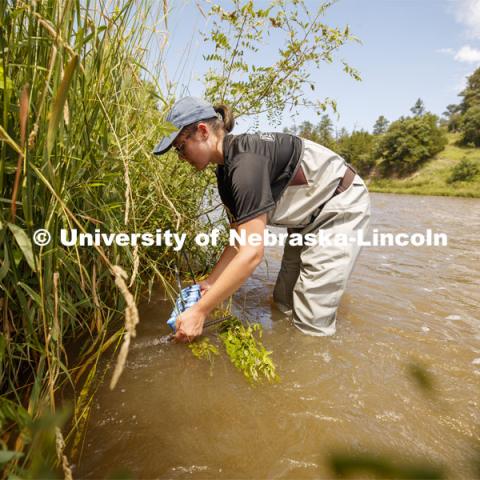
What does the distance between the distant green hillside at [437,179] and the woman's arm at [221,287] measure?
94.1ft

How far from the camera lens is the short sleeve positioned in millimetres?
2021

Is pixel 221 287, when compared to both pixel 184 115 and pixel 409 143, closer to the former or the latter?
pixel 184 115

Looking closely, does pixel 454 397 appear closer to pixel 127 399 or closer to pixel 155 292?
pixel 127 399

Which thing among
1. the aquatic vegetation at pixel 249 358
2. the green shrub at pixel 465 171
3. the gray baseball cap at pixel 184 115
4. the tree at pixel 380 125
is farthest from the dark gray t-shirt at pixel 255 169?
the tree at pixel 380 125

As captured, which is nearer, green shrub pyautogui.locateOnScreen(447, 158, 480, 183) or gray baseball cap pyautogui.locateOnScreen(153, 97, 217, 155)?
gray baseball cap pyautogui.locateOnScreen(153, 97, 217, 155)

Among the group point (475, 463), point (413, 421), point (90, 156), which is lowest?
point (413, 421)

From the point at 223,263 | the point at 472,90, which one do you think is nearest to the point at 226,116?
the point at 223,263

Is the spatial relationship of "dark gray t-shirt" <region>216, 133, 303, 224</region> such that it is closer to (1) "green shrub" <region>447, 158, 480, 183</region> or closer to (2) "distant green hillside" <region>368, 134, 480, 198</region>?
(2) "distant green hillside" <region>368, 134, 480, 198</region>

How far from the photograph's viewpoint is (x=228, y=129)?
8.04ft

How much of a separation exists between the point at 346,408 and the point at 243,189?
4.39ft

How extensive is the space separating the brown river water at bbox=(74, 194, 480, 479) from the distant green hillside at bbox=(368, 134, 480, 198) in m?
27.7

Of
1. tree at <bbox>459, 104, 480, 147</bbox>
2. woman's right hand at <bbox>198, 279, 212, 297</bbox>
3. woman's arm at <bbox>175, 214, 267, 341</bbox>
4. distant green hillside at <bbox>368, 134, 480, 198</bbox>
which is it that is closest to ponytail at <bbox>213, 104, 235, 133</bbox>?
woman's arm at <bbox>175, 214, 267, 341</bbox>

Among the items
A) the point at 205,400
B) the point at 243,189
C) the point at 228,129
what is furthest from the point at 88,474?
the point at 228,129

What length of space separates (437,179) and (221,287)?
125 feet
